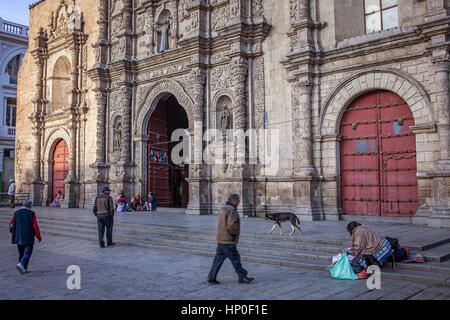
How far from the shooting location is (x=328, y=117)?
1179 cm

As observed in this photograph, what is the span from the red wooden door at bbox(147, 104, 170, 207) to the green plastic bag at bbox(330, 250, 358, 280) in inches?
470

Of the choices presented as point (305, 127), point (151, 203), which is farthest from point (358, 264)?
point (151, 203)

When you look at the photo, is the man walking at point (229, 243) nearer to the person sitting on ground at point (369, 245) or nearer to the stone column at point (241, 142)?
the person sitting on ground at point (369, 245)

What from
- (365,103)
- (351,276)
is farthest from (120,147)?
(351,276)

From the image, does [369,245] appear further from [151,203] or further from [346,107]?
[151,203]

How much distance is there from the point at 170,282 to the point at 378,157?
7.57 meters

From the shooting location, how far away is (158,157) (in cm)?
1739

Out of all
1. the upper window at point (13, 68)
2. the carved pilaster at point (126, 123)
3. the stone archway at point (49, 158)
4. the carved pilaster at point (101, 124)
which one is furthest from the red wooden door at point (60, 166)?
the upper window at point (13, 68)

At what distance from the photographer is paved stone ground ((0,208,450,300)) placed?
5.00 m

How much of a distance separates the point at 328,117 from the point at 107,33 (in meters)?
11.7

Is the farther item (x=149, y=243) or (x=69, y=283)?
(x=149, y=243)

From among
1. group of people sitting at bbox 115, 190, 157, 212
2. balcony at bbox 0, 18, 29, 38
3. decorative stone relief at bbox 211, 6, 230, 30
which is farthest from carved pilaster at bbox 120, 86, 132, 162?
balcony at bbox 0, 18, 29, 38
